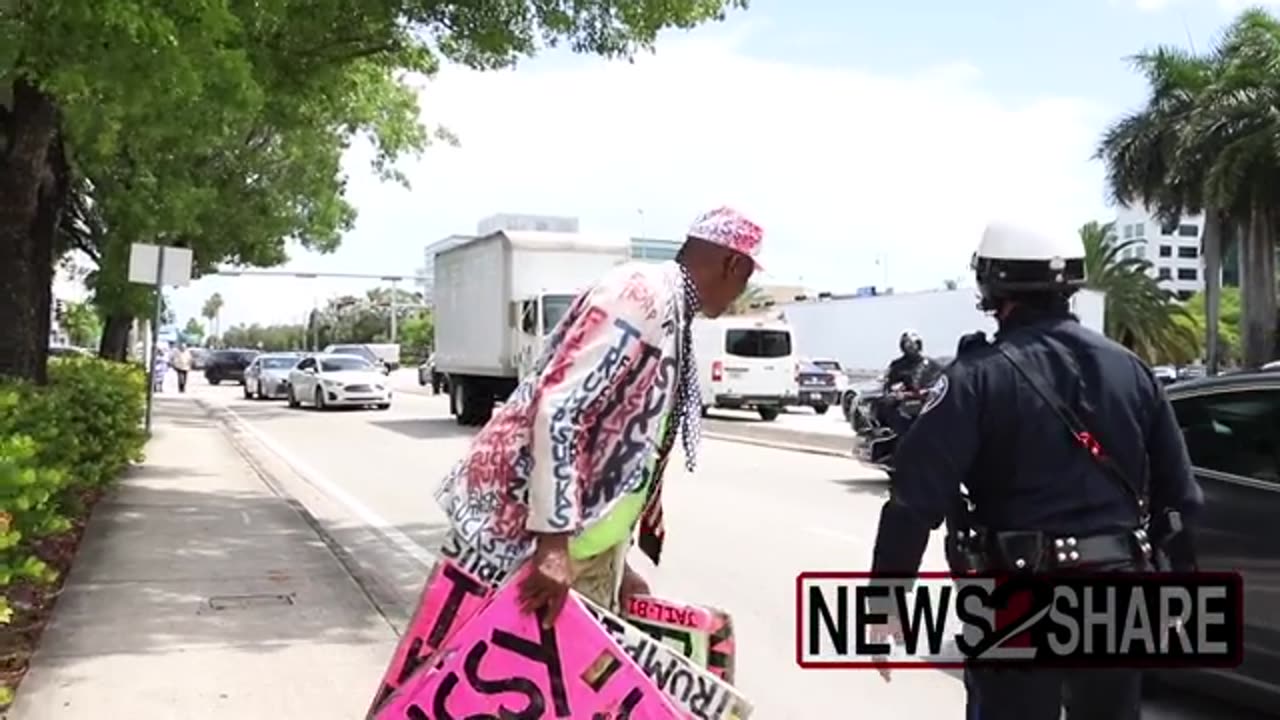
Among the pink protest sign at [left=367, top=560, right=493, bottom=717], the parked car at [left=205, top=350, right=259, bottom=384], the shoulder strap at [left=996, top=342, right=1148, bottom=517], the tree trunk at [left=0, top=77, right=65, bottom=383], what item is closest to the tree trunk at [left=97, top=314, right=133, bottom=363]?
the tree trunk at [left=0, top=77, right=65, bottom=383]

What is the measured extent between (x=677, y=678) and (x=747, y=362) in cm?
2492

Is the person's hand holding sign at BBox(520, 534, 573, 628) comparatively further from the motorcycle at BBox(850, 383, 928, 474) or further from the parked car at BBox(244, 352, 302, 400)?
the parked car at BBox(244, 352, 302, 400)

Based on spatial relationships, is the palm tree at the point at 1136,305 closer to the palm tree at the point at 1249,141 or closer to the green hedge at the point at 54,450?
the palm tree at the point at 1249,141

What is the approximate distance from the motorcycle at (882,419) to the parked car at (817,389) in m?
18.9

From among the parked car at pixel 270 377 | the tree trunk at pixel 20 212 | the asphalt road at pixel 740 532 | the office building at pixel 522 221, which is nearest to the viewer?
the asphalt road at pixel 740 532

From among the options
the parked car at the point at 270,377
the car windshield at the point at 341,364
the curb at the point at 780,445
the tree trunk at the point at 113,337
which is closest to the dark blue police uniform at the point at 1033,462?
the curb at the point at 780,445

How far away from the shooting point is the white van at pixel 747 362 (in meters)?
27.7

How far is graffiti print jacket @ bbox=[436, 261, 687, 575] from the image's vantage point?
2.84 metres

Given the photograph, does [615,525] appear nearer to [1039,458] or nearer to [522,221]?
[1039,458]

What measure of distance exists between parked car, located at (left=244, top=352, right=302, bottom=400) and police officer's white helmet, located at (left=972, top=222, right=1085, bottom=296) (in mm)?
35733

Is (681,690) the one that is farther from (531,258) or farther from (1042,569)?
(531,258)

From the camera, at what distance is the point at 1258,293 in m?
38.7

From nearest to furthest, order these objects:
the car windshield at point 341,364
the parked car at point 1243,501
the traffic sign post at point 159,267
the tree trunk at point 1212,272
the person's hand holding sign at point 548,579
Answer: the person's hand holding sign at point 548,579 < the parked car at point 1243,501 < the traffic sign post at point 159,267 < the car windshield at point 341,364 < the tree trunk at point 1212,272

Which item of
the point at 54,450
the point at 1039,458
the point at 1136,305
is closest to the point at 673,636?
the point at 1039,458
